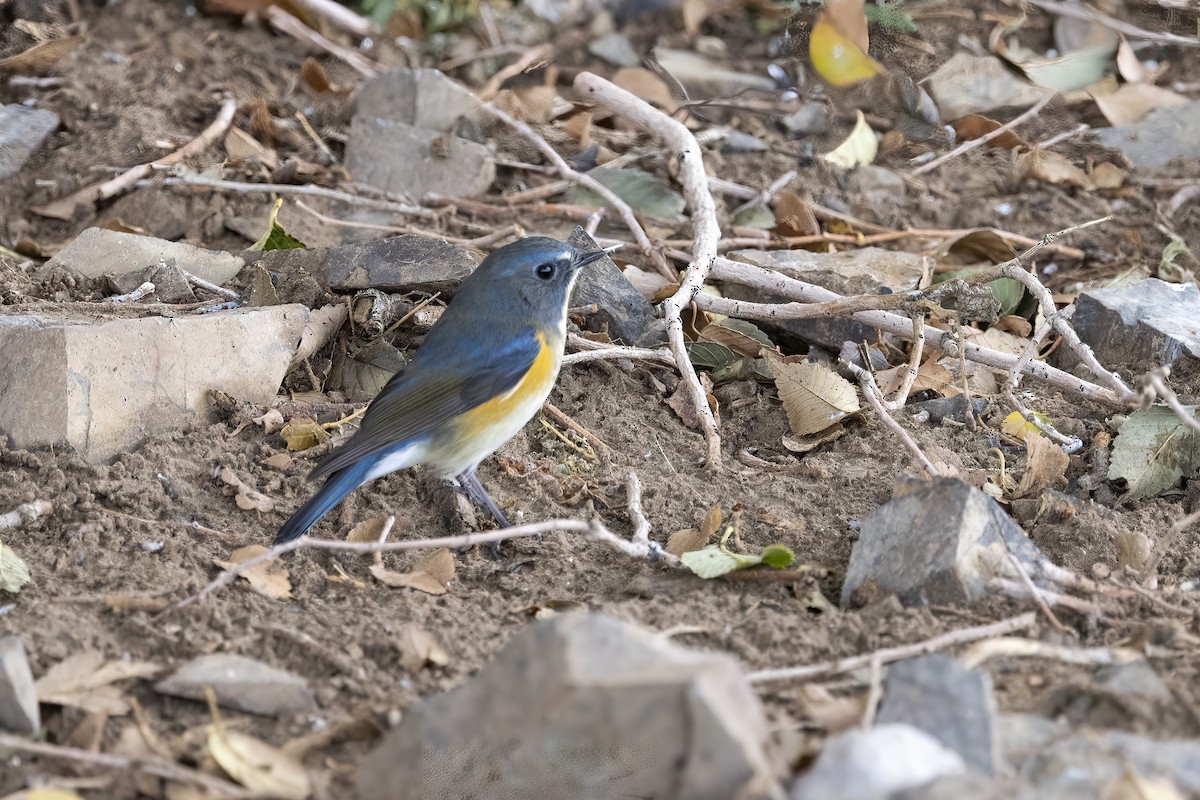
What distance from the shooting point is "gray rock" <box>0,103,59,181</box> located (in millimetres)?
5727

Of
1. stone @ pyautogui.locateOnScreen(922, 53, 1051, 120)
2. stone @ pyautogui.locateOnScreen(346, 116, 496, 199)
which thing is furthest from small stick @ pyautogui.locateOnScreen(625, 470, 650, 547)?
stone @ pyautogui.locateOnScreen(922, 53, 1051, 120)

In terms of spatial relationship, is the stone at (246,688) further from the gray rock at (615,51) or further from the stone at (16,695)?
the gray rock at (615,51)

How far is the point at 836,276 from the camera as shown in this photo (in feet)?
16.2

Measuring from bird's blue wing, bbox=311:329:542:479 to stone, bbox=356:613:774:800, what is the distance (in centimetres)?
146

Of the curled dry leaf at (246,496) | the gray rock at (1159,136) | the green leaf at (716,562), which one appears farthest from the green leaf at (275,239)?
the gray rock at (1159,136)

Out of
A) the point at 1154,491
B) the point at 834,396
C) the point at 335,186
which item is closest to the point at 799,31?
the point at 335,186

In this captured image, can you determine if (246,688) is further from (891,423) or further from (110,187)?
(110,187)

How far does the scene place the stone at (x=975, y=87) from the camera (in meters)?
6.44

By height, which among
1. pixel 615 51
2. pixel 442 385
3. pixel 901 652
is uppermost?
pixel 901 652

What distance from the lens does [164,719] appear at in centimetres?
268

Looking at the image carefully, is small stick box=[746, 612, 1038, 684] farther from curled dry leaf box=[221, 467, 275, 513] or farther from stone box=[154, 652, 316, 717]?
curled dry leaf box=[221, 467, 275, 513]

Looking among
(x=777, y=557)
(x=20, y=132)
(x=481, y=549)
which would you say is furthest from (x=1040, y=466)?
(x=20, y=132)

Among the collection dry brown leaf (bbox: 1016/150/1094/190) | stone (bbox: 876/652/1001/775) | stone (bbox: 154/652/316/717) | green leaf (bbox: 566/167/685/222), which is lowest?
dry brown leaf (bbox: 1016/150/1094/190)

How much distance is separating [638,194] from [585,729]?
12.6 ft
